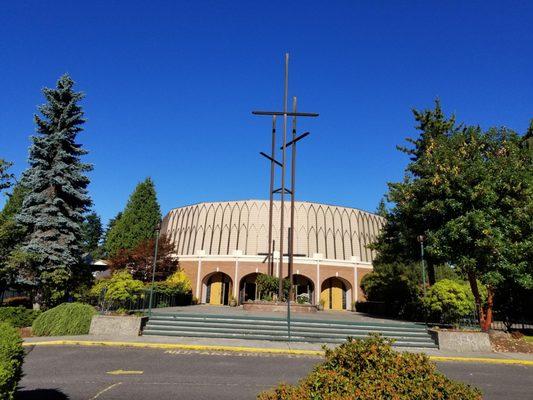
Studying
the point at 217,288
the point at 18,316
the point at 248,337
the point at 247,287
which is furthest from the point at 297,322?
the point at 217,288

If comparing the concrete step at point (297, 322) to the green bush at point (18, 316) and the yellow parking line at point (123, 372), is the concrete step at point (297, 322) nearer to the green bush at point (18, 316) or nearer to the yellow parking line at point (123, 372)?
the green bush at point (18, 316)

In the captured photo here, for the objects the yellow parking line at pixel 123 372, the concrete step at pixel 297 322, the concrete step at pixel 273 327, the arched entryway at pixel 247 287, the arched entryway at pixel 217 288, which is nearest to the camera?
the yellow parking line at pixel 123 372

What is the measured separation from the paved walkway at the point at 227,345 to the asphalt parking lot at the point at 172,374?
713mm

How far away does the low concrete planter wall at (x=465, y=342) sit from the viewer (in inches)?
586

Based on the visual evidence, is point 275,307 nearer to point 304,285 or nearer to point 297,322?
point 297,322

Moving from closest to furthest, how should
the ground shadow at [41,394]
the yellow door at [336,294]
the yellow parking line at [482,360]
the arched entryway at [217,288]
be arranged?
the ground shadow at [41,394] → the yellow parking line at [482,360] → the yellow door at [336,294] → the arched entryway at [217,288]

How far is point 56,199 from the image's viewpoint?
20891 mm

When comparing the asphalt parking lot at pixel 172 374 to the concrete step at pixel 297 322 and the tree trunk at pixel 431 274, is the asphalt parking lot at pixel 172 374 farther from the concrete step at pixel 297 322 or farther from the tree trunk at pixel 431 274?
the tree trunk at pixel 431 274

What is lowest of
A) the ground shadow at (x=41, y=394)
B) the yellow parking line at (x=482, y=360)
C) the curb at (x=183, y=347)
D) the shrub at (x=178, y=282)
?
the yellow parking line at (x=482, y=360)

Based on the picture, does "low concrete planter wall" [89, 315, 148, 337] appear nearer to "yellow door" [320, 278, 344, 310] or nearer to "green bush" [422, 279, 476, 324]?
"green bush" [422, 279, 476, 324]

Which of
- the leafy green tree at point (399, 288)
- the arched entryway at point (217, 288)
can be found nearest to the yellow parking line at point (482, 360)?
the leafy green tree at point (399, 288)

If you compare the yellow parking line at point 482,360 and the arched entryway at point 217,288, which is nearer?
the yellow parking line at point 482,360

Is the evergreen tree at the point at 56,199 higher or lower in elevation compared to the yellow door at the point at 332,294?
higher

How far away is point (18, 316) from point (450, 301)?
19.2 metres
